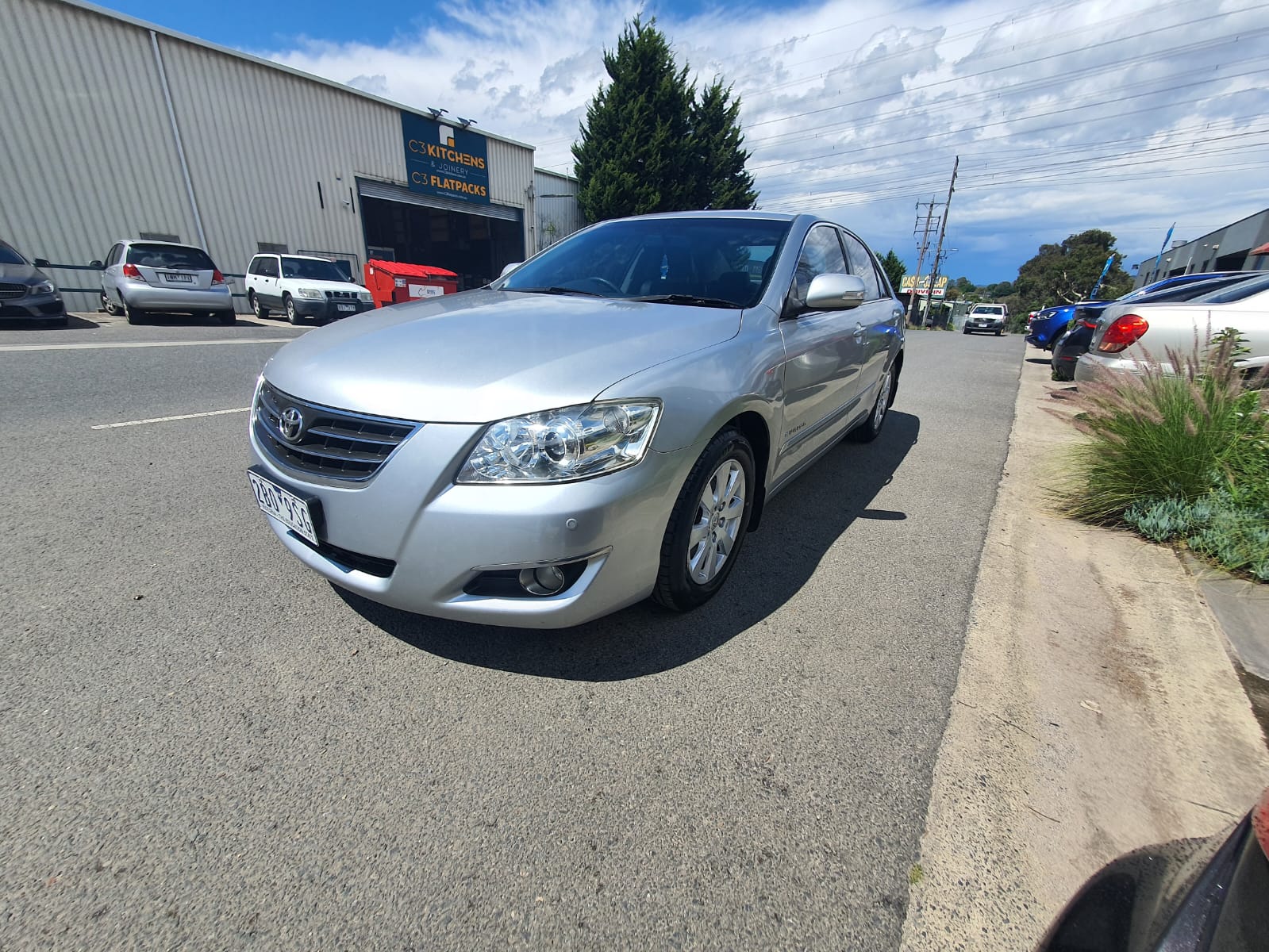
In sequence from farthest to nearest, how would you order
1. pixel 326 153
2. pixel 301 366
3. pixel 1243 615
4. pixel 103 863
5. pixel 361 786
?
pixel 326 153, pixel 1243 615, pixel 301 366, pixel 361 786, pixel 103 863

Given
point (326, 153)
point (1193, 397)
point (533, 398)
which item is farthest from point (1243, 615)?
point (326, 153)

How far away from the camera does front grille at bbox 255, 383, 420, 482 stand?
5.48 feet

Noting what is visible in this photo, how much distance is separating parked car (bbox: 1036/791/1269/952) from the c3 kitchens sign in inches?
941

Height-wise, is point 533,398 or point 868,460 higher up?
point 533,398

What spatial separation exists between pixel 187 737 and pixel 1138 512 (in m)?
4.41

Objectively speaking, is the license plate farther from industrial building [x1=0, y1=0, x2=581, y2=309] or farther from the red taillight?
industrial building [x1=0, y1=0, x2=581, y2=309]

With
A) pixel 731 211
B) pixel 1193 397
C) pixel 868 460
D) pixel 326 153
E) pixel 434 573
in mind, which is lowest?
pixel 868 460

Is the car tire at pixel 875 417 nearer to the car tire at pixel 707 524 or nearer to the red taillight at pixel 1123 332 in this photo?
the red taillight at pixel 1123 332

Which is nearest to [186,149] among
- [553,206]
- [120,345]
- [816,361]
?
[120,345]

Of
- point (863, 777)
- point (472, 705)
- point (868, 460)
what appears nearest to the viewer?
point (863, 777)

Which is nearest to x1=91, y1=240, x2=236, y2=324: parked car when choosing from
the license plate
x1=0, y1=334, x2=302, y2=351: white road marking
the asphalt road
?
x1=0, y1=334, x2=302, y2=351: white road marking

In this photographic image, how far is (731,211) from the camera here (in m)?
3.42

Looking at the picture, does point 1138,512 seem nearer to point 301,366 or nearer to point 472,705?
point 472,705

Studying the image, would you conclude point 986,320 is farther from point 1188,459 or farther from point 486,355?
point 486,355
